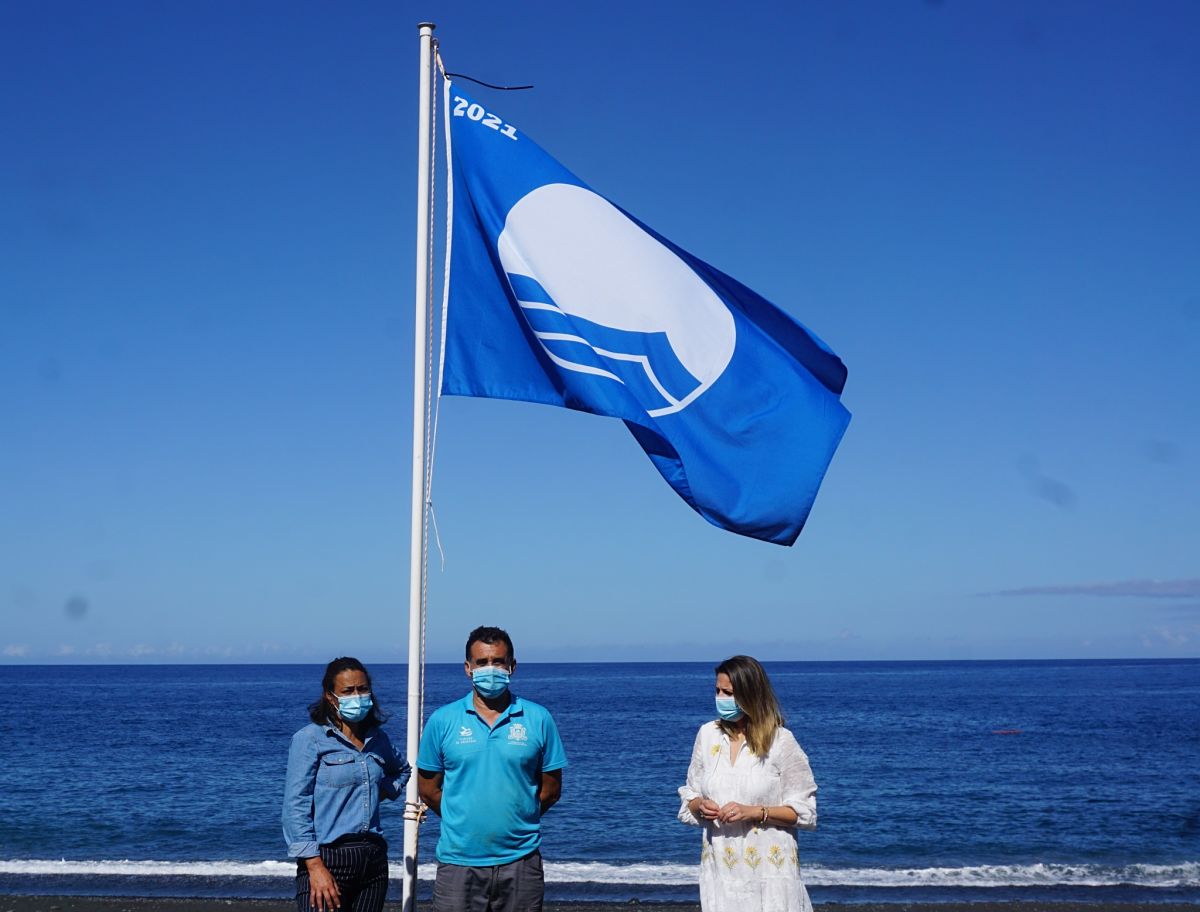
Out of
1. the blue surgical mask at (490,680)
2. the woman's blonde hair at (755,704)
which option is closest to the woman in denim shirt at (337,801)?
the blue surgical mask at (490,680)

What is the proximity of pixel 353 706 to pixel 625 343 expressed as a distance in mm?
2737

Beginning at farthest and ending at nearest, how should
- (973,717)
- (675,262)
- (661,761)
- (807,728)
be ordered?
1. (973,717)
2. (807,728)
3. (661,761)
4. (675,262)

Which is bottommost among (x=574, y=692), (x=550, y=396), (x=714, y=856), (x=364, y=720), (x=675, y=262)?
(x=574, y=692)

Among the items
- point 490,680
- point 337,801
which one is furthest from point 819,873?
point 490,680

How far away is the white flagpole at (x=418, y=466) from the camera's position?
637 centimetres

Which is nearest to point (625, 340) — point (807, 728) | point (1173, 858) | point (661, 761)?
point (1173, 858)

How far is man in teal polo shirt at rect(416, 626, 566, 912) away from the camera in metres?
5.71

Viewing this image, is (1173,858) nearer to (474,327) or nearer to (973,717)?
(474,327)

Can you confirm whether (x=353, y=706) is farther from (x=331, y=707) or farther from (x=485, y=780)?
(x=485, y=780)

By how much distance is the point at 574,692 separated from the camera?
4301 inches

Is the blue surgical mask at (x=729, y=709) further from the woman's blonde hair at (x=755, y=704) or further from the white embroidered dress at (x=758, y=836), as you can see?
the white embroidered dress at (x=758, y=836)

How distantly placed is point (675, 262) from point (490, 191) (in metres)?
1.25

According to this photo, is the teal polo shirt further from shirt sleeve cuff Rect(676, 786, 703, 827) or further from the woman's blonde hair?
the woman's blonde hair

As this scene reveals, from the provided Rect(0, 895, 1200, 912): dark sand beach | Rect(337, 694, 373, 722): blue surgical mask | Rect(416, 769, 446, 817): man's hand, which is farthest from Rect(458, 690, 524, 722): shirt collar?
Rect(0, 895, 1200, 912): dark sand beach
